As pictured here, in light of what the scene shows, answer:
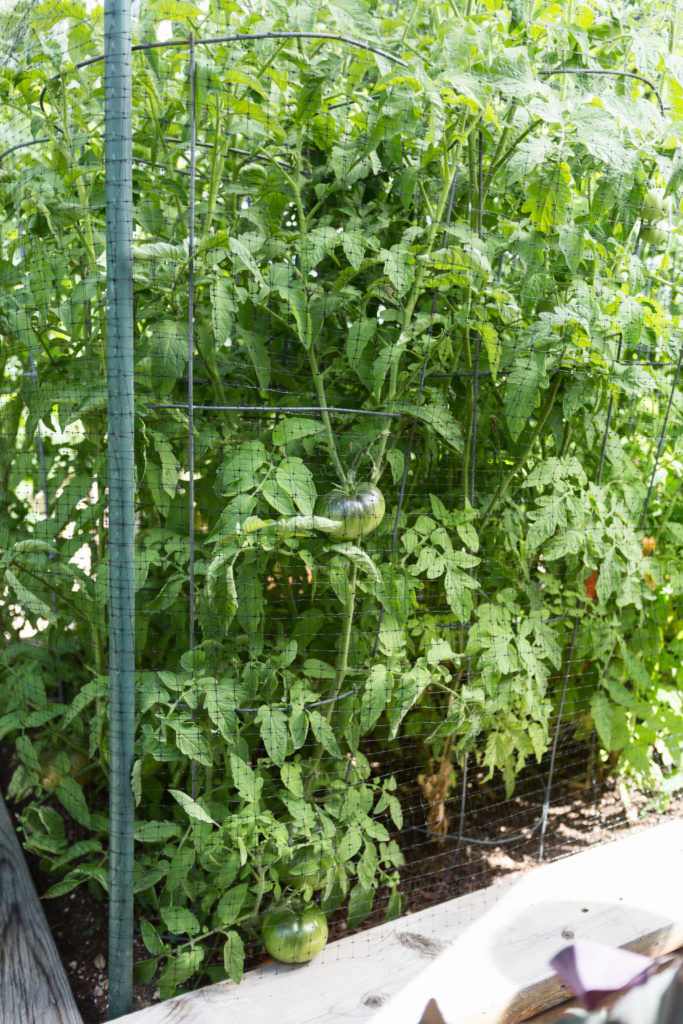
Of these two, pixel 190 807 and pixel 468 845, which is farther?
pixel 468 845

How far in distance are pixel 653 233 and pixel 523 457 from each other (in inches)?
20.6

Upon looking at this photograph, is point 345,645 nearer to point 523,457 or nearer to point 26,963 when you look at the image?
point 523,457

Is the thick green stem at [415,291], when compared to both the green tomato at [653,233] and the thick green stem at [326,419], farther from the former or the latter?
the green tomato at [653,233]

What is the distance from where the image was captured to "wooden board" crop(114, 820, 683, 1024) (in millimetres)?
1234

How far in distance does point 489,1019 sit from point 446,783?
0.58 meters

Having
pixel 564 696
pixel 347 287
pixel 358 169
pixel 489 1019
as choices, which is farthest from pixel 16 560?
pixel 564 696

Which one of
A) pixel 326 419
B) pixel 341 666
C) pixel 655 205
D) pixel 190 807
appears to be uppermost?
pixel 655 205

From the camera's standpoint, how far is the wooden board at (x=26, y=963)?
1232 millimetres

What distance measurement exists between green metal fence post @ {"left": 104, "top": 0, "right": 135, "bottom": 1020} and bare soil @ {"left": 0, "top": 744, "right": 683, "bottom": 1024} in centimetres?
21

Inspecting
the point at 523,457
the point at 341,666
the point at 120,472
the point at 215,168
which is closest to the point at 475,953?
the point at 341,666

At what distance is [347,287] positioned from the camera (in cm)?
143

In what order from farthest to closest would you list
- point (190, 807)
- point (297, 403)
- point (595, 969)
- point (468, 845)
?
point (468, 845)
point (297, 403)
point (190, 807)
point (595, 969)

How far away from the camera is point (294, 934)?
1.34 m

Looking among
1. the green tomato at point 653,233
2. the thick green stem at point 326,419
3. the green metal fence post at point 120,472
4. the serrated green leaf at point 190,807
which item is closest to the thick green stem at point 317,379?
the thick green stem at point 326,419
